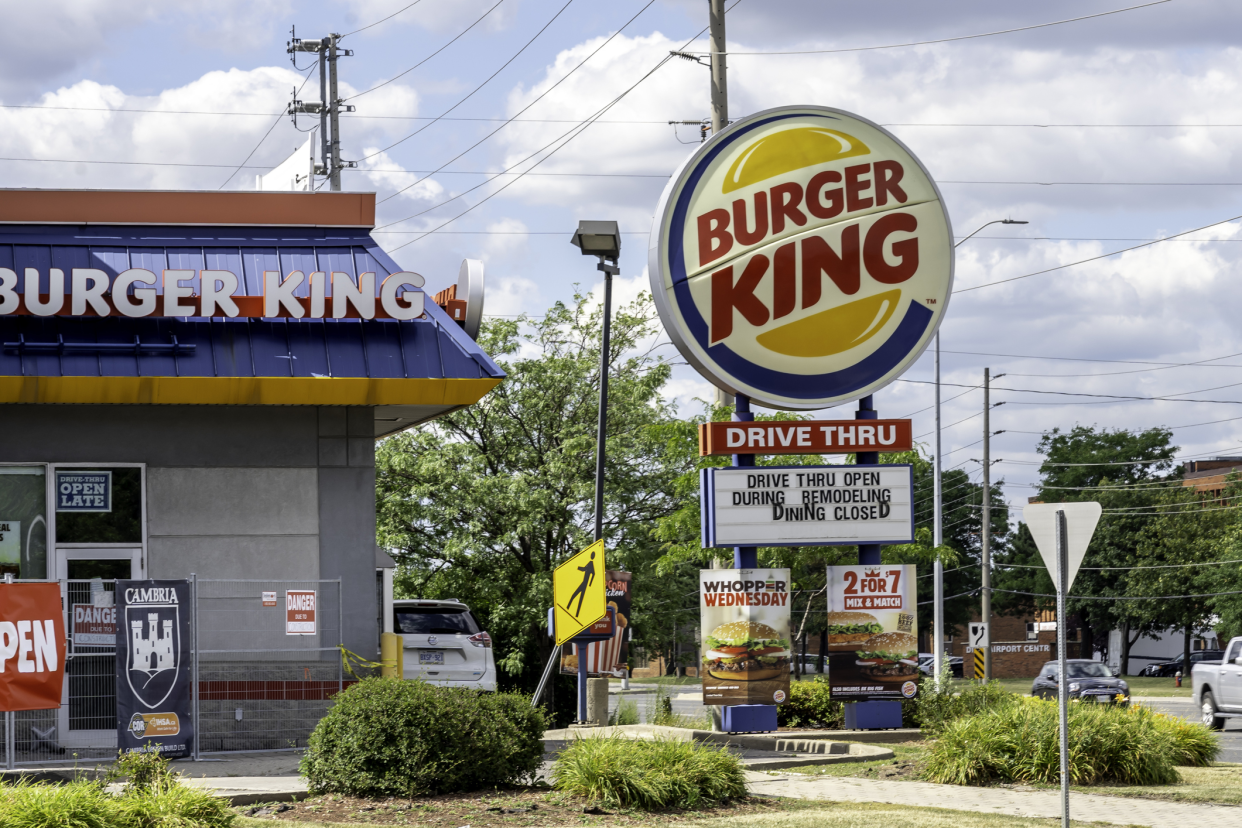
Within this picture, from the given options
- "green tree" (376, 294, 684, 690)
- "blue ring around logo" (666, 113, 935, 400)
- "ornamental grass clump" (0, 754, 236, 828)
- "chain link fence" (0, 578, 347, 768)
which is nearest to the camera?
"ornamental grass clump" (0, 754, 236, 828)

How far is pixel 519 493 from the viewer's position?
33.2 m

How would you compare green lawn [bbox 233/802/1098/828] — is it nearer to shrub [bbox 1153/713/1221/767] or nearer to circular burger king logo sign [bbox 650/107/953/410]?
shrub [bbox 1153/713/1221/767]

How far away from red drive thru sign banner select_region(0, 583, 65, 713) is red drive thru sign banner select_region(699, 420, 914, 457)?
8218 mm

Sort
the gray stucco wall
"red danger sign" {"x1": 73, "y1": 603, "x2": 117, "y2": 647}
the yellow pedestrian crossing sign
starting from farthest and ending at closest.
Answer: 1. the yellow pedestrian crossing sign
2. the gray stucco wall
3. "red danger sign" {"x1": 73, "y1": 603, "x2": 117, "y2": 647}

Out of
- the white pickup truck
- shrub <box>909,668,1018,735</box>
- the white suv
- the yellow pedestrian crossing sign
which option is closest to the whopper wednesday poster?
the yellow pedestrian crossing sign

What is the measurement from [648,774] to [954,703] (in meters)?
7.21

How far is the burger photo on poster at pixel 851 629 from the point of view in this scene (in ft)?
61.3

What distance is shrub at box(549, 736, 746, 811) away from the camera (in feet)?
38.6

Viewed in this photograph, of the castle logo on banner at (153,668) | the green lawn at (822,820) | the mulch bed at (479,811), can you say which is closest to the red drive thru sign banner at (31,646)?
the castle logo on banner at (153,668)

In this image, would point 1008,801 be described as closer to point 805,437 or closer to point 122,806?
point 805,437

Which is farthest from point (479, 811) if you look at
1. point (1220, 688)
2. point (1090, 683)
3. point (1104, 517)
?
point (1104, 517)

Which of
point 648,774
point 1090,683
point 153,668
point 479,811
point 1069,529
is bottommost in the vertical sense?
point 1090,683

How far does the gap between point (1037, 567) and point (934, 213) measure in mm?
72192

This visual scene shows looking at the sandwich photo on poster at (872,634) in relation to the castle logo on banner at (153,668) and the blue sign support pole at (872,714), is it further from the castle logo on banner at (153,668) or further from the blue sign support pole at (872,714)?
the castle logo on banner at (153,668)
